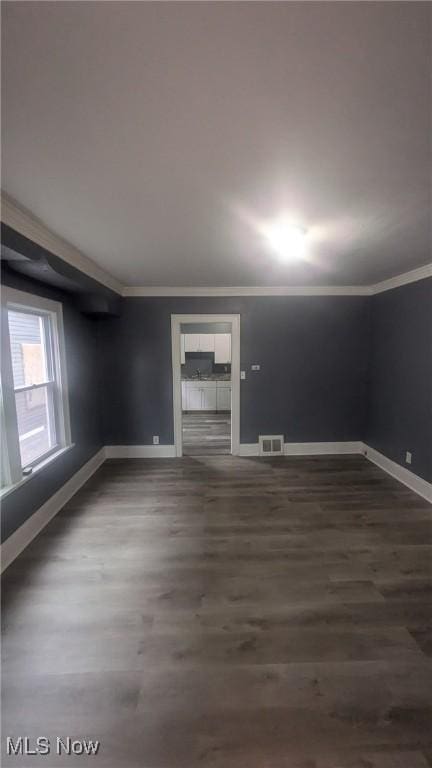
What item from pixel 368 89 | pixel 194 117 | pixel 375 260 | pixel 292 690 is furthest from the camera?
pixel 375 260

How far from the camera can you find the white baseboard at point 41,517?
2288 millimetres

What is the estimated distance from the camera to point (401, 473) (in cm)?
353

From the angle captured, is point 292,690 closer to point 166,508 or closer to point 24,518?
point 166,508

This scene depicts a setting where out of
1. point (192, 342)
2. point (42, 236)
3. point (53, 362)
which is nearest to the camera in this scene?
point (42, 236)

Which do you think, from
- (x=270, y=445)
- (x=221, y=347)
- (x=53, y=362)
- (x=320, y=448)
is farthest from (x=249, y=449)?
(x=221, y=347)

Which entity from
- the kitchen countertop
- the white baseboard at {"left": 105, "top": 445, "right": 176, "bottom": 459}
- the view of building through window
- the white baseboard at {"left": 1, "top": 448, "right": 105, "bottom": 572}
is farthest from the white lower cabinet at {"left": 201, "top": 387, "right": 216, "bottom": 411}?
the view of building through window

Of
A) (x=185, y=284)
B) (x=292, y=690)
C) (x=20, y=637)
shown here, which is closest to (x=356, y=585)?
(x=292, y=690)

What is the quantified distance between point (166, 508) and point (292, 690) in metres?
1.81

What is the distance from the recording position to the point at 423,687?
4.77 feet

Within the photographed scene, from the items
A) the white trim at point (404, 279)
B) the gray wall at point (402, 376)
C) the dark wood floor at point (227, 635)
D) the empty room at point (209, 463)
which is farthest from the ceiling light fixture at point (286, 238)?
the dark wood floor at point (227, 635)

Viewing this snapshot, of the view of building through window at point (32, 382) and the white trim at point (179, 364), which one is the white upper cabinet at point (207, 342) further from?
the view of building through window at point (32, 382)

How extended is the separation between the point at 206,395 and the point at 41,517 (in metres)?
4.66

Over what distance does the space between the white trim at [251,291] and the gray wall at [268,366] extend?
0.07 meters

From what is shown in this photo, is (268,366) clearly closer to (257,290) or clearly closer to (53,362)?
(257,290)
